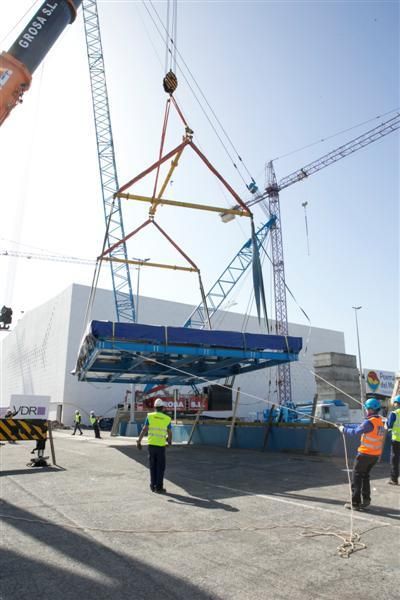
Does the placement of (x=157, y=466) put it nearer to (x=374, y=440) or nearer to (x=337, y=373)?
(x=374, y=440)

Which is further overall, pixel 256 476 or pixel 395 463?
pixel 256 476

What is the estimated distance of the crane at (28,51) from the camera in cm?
1004

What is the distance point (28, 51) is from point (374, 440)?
11120mm

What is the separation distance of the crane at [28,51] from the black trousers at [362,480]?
1039 centimetres

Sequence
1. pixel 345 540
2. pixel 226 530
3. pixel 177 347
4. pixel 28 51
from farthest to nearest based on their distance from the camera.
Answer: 1. pixel 177 347
2. pixel 28 51
3. pixel 226 530
4. pixel 345 540

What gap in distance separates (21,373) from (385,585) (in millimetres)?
58199

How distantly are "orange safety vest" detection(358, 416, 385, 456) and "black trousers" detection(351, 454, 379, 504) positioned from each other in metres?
0.08

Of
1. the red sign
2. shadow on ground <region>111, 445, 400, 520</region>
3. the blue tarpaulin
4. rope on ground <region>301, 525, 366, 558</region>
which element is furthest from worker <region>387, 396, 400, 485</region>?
the red sign

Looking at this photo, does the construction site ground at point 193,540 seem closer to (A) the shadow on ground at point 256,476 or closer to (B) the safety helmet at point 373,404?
(A) the shadow on ground at point 256,476

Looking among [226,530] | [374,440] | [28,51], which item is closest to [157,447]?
[226,530]

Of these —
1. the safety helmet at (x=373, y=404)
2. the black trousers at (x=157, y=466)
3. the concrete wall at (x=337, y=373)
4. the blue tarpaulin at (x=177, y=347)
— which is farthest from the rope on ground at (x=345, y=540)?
the concrete wall at (x=337, y=373)

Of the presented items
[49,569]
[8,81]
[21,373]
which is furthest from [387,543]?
[21,373]

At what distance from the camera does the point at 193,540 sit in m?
4.61

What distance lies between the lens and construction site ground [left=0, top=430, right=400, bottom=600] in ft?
11.2
